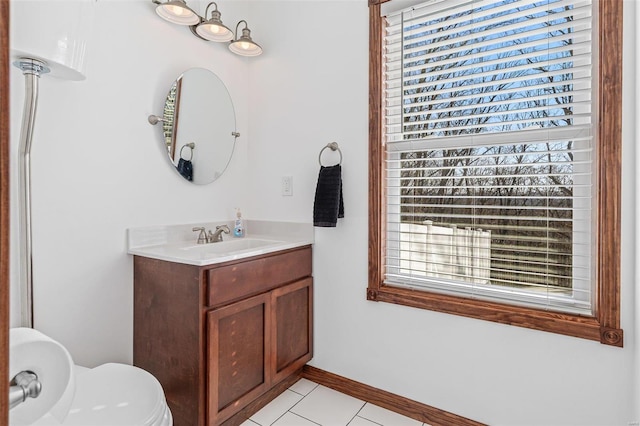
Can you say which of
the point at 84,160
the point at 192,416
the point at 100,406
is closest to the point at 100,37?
the point at 84,160

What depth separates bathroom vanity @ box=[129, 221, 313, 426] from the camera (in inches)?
58.9

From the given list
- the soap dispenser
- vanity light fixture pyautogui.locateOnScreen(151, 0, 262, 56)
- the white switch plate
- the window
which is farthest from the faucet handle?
vanity light fixture pyautogui.locateOnScreen(151, 0, 262, 56)

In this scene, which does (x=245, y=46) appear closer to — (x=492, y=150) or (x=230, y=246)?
(x=230, y=246)

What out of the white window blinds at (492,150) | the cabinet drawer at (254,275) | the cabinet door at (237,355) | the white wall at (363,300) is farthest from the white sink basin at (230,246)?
the white window blinds at (492,150)

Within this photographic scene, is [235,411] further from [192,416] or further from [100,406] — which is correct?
[100,406]

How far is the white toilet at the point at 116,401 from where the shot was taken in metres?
1.06

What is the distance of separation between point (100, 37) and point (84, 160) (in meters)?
0.57

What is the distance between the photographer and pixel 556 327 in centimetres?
146

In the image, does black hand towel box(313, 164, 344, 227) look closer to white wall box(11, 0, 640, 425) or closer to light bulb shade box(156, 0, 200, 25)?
white wall box(11, 0, 640, 425)

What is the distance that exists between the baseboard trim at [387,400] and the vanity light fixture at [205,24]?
1959 millimetres

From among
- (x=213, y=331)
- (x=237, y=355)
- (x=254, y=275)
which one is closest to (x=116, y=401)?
(x=213, y=331)

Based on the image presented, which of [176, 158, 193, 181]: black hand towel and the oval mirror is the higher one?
the oval mirror

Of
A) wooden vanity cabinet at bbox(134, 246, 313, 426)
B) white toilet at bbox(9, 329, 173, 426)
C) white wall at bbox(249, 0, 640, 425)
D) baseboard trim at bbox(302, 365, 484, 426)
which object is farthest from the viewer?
baseboard trim at bbox(302, 365, 484, 426)

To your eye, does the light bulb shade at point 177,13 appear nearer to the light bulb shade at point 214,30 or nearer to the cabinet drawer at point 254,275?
the light bulb shade at point 214,30
